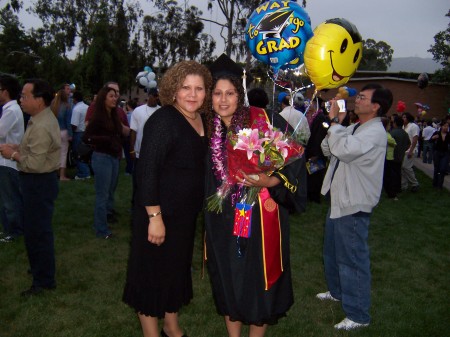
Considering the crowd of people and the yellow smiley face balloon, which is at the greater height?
the yellow smiley face balloon

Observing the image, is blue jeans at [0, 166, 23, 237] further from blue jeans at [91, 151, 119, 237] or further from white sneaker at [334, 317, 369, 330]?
white sneaker at [334, 317, 369, 330]

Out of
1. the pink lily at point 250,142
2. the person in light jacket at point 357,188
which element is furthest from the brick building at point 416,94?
the pink lily at point 250,142

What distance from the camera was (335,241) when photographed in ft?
11.1

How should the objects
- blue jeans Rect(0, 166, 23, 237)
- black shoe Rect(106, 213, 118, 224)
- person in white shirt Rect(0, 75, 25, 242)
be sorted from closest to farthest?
1. person in white shirt Rect(0, 75, 25, 242)
2. blue jeans Rect(0, 166, 23, 237)
3. black shoe Rect(106, 213, 118, 224)

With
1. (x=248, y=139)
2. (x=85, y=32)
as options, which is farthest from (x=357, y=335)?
(x=85, y=32)

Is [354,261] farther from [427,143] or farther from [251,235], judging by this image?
[427,143]

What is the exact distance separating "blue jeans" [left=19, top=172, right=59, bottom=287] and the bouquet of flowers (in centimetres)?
177

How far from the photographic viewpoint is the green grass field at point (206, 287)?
134 inches

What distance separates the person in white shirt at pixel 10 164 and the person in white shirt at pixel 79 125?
12.0ft

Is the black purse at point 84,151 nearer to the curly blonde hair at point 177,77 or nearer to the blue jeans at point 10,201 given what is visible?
the blue jeans at point 10,201

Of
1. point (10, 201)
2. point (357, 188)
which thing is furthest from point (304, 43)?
point (10, 201)

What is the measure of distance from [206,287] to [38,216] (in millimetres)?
1739

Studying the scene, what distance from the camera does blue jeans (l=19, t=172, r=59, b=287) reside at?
357cm

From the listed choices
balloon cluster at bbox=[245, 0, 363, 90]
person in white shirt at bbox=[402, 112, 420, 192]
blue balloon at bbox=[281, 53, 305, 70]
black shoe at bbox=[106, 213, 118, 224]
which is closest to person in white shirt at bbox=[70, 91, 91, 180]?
black shoe at bbox=[106, 213, 118, 224]
